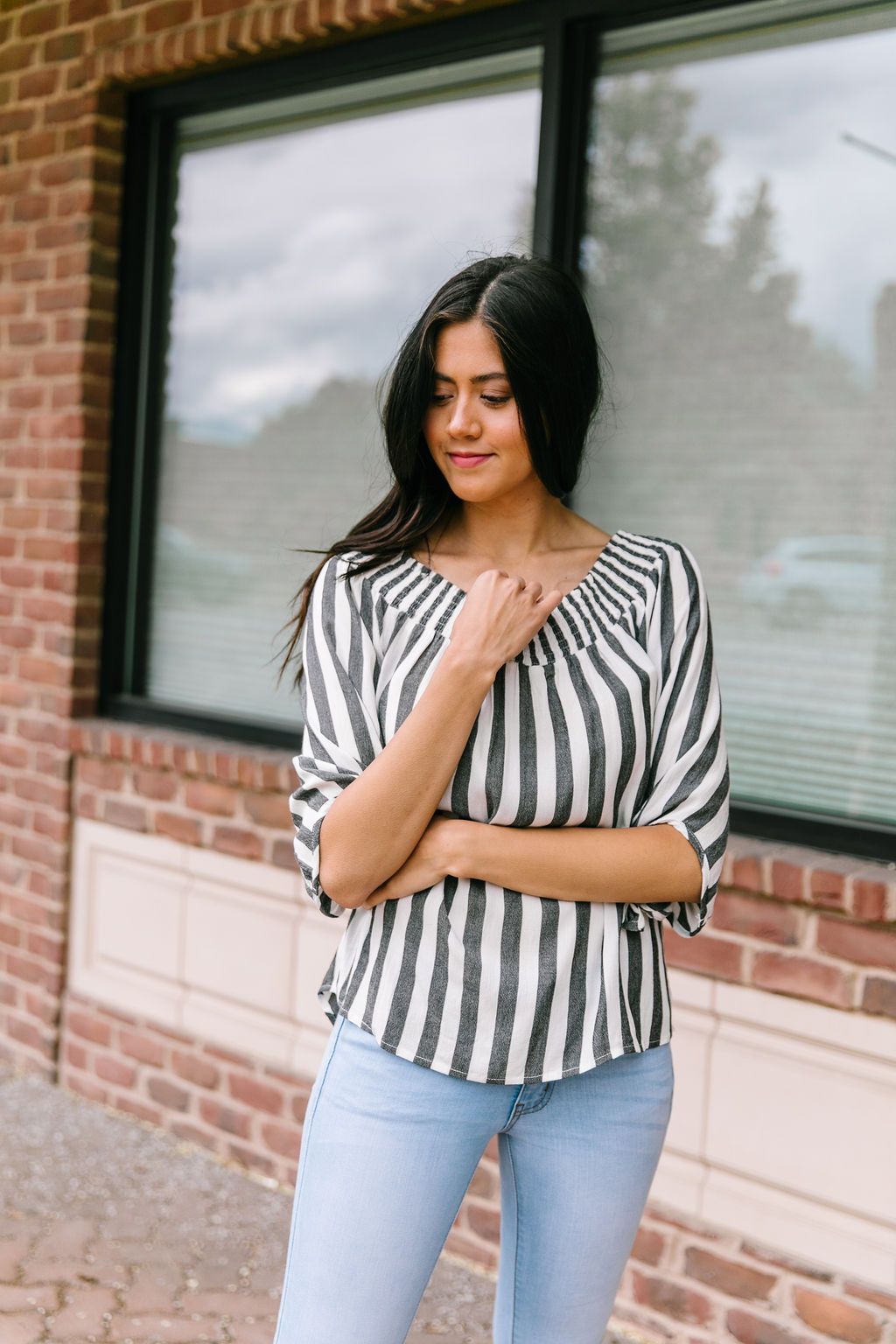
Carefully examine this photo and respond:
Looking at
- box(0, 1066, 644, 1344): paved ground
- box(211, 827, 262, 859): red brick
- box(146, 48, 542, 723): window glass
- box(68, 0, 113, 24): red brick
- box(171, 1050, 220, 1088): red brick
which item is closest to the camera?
box(0, 1066, 644, 1344): paved ground

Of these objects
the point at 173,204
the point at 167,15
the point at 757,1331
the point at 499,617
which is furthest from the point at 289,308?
the point at 757,1331

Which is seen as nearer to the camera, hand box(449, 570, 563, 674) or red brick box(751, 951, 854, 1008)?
A: hand box(449, 570, 563, 674)

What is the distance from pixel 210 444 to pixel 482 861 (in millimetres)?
2538

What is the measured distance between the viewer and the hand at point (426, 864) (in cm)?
150

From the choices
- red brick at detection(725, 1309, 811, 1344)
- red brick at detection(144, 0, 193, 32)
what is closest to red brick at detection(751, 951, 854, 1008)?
red brick at detection(725, 1309, 811, 1344)

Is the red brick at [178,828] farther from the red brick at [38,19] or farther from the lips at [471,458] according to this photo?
the red brick at [38,19]

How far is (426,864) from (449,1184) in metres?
0.37

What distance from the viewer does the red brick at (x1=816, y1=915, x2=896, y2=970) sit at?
7.50 ft

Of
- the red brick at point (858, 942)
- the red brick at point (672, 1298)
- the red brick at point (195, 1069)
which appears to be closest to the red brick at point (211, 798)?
the red brick at point (195, 1069)

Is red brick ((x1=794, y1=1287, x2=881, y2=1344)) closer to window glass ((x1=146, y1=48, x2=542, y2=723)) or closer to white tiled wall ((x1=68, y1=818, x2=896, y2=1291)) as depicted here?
white tiled wall ((x1=68, y1=818, x2=896, y2=1291))

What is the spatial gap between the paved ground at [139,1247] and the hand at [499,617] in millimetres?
1737

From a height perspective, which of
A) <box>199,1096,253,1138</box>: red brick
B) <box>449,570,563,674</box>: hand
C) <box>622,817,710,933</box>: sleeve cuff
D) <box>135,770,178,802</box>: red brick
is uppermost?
<box>449,570,563,674</box>: hand

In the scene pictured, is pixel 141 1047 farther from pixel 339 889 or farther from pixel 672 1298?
pixel 339 889

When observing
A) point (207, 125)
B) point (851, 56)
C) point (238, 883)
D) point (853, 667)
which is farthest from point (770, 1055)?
point (207, 125)
